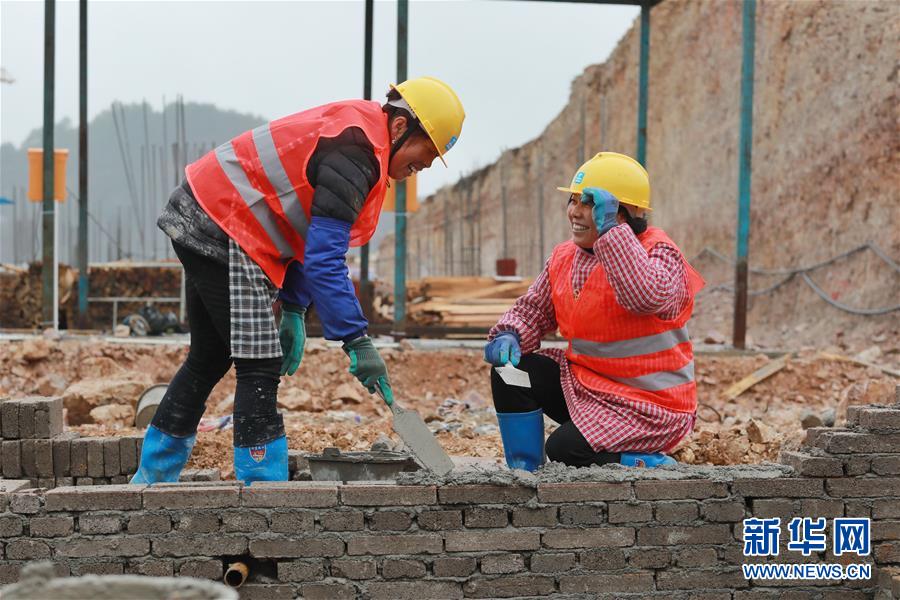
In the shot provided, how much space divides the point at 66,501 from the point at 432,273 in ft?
109

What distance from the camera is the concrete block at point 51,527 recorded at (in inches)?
109

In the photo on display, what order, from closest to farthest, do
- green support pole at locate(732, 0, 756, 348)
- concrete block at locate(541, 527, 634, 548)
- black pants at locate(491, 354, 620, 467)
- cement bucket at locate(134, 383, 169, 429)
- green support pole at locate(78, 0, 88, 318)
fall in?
1. concrete block at locate(541, 527, 634, 548)
2. black pants at locate(491, 354, 620, 467)
3. cement bucket at locate(134, 383, 169, 429)
4. green support pole at locate(732, 0, 756, 348)
5. green support pole at locate(78, 0, 88, 318)

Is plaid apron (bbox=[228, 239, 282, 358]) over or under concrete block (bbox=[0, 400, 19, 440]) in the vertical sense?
over

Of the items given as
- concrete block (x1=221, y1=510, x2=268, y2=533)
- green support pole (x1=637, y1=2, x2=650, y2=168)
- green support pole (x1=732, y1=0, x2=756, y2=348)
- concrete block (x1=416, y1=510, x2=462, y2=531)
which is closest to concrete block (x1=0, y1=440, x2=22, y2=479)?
concrete block (x1=221, y1=510, x2=268, y2=533)

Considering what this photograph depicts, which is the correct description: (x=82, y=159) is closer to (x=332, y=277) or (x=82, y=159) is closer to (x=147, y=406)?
(x=147, y=406)

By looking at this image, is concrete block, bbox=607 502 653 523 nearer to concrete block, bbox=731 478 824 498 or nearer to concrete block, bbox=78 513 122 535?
concrete block, bbox=731 478 824 498

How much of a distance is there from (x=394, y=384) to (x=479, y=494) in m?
4.81

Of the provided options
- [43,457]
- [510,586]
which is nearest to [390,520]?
[510,586]

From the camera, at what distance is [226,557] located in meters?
2.79

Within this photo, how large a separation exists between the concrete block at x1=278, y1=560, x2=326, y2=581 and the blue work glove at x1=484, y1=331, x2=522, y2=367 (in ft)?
3.37

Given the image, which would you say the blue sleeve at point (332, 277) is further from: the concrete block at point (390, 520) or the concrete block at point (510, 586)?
the concrete block at point (510, 586)

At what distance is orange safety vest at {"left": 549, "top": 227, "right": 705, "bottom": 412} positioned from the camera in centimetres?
322

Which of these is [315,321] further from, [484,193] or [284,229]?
[484,193]

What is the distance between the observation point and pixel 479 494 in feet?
9.20
